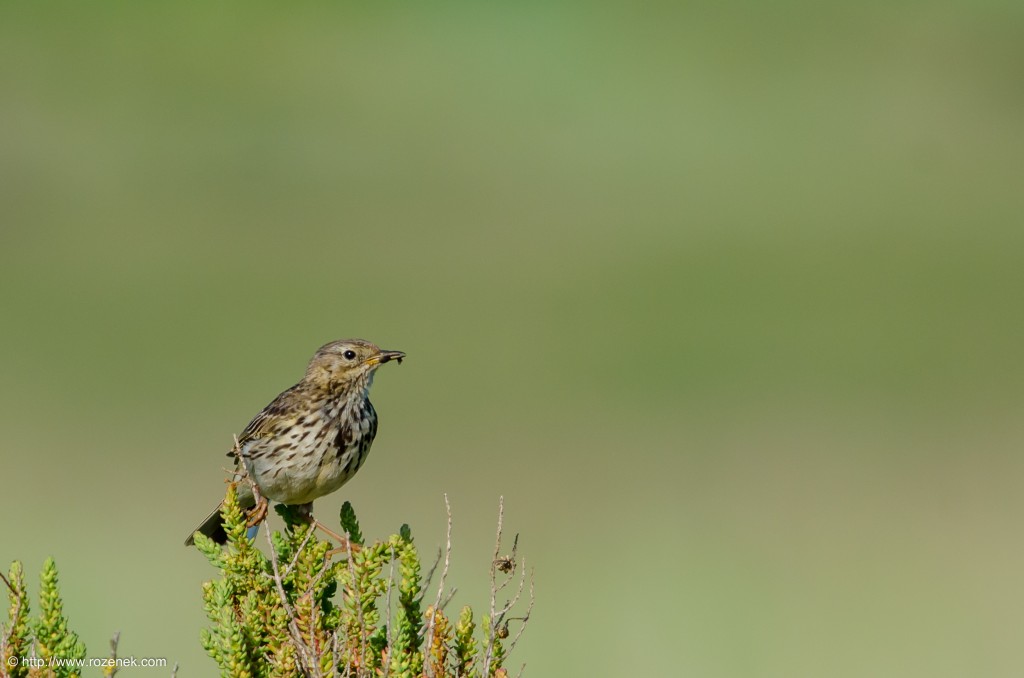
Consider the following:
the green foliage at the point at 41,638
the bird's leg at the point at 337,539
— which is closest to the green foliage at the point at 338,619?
the bird's leg at the point at 337,539

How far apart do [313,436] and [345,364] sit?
66 centimetres

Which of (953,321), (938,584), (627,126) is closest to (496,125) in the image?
(627,126)

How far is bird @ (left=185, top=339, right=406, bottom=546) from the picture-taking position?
7.22 m

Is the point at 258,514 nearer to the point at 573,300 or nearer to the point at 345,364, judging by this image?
the point at 345,364

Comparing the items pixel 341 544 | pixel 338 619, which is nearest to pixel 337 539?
pixel 341 544

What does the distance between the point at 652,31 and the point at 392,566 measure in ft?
205

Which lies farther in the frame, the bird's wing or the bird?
the bird's wing

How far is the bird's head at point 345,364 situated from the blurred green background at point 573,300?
3901 millimetres

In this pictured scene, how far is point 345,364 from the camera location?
7965mm

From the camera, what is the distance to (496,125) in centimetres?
5638

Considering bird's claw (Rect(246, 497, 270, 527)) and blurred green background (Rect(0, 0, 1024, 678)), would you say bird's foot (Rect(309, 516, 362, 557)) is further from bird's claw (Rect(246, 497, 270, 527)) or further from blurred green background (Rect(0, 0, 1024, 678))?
blurred green background (Rect(0, 0, 1024, 678))

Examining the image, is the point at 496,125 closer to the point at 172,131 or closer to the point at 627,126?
the point at 627,126

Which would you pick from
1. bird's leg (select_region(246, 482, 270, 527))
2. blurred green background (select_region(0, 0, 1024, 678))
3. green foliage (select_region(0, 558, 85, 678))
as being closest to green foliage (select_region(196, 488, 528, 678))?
green foliage (select_region(0, 558, 85, 678))

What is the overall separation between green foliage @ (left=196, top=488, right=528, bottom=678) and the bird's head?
203 cm
